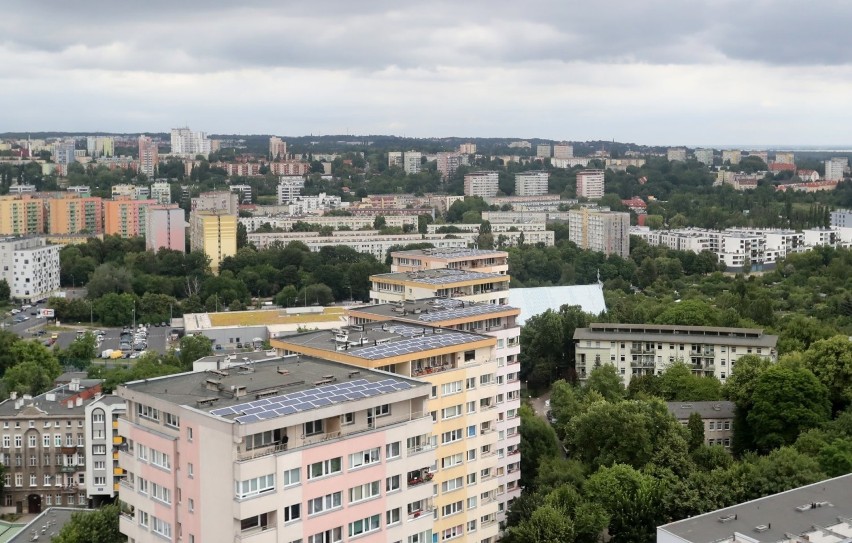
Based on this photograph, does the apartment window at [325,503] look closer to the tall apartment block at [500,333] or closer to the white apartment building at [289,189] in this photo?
the tall apartment block at [500,333]

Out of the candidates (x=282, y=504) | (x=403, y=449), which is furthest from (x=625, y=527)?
(x=282, y=504)

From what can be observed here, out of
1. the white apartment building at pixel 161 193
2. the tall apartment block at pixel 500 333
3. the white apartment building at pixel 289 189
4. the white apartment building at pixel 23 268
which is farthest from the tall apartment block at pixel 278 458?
the white apartment building at pixel 289 189

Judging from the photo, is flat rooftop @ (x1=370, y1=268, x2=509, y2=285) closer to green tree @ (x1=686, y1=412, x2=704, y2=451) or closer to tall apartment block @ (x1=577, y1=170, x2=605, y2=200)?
green tree @ (x1=686, y1=412, x2=704, y2=451)

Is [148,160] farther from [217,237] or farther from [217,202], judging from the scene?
[217,237]

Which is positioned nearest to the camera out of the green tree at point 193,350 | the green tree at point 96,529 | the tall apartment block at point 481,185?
the green tree at point 96,529

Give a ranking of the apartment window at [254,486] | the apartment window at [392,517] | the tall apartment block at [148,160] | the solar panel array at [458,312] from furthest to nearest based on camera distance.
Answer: the tall apartment block at [148,160] < the solar panel array at [458,312] < the apartment window at [392,517] < the apartment window at [254,486]

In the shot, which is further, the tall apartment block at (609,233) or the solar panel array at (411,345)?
the tall apartment block at (609,233)

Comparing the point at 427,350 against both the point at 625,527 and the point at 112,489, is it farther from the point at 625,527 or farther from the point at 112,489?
the point at 112,489
